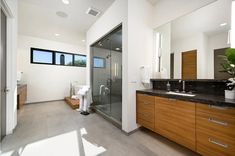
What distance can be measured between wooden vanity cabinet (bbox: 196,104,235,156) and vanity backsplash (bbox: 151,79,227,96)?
60 centimetres

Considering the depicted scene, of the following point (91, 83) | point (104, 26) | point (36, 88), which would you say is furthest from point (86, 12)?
point (36, 88)

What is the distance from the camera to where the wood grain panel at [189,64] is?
1.93 meters

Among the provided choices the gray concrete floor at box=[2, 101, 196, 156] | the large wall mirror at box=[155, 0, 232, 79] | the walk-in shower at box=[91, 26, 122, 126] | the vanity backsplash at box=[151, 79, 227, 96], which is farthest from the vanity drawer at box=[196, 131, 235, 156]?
the walk-in shower at box=[91, 26, 122, 126]

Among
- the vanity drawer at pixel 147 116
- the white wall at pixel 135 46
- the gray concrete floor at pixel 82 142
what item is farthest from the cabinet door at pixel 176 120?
the white wall at pixel 135 46

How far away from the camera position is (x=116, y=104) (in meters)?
2.71

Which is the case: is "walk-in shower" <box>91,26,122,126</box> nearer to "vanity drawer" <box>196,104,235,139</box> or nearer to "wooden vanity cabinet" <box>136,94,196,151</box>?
"wooden vanity cabinet" <box>136,94,196,151</box>

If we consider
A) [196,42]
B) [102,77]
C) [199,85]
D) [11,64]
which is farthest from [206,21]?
[11,64]

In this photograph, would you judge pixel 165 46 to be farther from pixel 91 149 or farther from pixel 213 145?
pixel 91 149

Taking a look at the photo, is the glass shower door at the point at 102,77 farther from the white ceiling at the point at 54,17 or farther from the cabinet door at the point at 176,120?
the cabinet door at the point at 176,120

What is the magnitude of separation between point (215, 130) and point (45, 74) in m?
5.81

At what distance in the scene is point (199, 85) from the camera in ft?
6.01

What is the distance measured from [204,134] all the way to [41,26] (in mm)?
4997

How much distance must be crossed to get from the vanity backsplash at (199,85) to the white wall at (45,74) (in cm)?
467

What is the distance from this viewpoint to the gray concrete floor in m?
1.59
